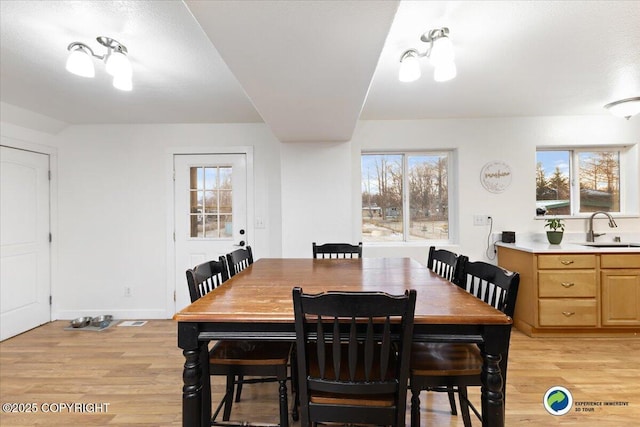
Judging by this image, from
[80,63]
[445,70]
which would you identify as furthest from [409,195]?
[80,63]

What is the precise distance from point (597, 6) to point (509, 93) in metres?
1.21

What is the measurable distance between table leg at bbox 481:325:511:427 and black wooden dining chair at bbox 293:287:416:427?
34cm

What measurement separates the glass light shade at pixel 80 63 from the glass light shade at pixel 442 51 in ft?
6.41

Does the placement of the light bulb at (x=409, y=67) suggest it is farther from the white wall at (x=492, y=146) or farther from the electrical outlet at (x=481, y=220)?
the electrical outlet at (x=481, y=220)

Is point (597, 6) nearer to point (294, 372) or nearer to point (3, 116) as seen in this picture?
point (294, 372)

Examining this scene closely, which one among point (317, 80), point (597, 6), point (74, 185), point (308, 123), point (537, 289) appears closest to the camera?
point (597, 6)

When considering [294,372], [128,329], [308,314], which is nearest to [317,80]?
[308,314]

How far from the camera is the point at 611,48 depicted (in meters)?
1.94

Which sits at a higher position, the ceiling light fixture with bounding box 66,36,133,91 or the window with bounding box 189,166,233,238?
the ceiling light fixture with bounding box 66,36,133,91

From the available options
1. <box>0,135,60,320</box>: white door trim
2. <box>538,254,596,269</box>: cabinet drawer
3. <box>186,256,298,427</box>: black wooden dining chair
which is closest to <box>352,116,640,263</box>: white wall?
<box>538,254,596,269</box>: cabinet drawer

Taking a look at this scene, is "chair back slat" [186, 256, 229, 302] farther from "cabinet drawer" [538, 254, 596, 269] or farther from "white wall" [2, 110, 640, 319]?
"cabinet drawer" [538, 254, 596, 269]

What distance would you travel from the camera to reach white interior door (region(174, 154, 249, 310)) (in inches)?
137

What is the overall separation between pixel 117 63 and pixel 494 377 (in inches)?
96.9

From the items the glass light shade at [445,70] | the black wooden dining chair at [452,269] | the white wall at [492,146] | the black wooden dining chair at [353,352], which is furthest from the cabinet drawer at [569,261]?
the black wooden dining chair at [353,352]
